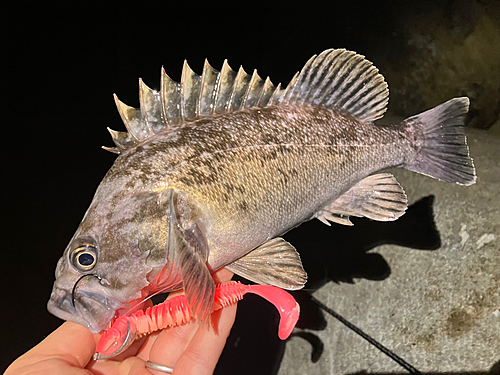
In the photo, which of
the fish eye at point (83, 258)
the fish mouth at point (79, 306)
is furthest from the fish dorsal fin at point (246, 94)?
the fish mouth at point (79, 306)

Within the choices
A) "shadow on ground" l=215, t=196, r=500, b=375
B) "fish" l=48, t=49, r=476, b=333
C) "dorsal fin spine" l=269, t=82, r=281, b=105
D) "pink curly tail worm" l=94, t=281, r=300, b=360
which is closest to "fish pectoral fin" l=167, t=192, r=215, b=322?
"fish" l=48, t=49, r=476, b=333

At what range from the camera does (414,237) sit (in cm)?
151

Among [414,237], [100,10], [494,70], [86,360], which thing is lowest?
[86,360]

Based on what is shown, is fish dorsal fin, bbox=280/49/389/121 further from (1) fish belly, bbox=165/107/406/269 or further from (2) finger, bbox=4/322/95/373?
(2) finger, bbox=4/322/95/373

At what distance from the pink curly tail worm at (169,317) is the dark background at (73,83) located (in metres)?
0.67

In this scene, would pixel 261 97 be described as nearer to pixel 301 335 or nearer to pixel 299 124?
pixel 299 124

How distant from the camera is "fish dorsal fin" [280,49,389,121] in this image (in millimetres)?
1063

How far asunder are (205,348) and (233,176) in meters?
0.55

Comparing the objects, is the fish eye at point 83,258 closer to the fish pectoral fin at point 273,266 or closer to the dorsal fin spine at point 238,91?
the fish pectoral fin at point 273,266

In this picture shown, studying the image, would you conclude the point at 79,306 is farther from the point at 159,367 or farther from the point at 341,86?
the point at 341,86

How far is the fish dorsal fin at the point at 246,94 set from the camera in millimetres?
905

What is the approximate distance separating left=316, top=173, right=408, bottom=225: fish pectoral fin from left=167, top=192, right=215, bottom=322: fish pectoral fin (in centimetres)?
49

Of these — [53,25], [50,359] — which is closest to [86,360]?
[50,359]

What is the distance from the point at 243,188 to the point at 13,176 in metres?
1.11
